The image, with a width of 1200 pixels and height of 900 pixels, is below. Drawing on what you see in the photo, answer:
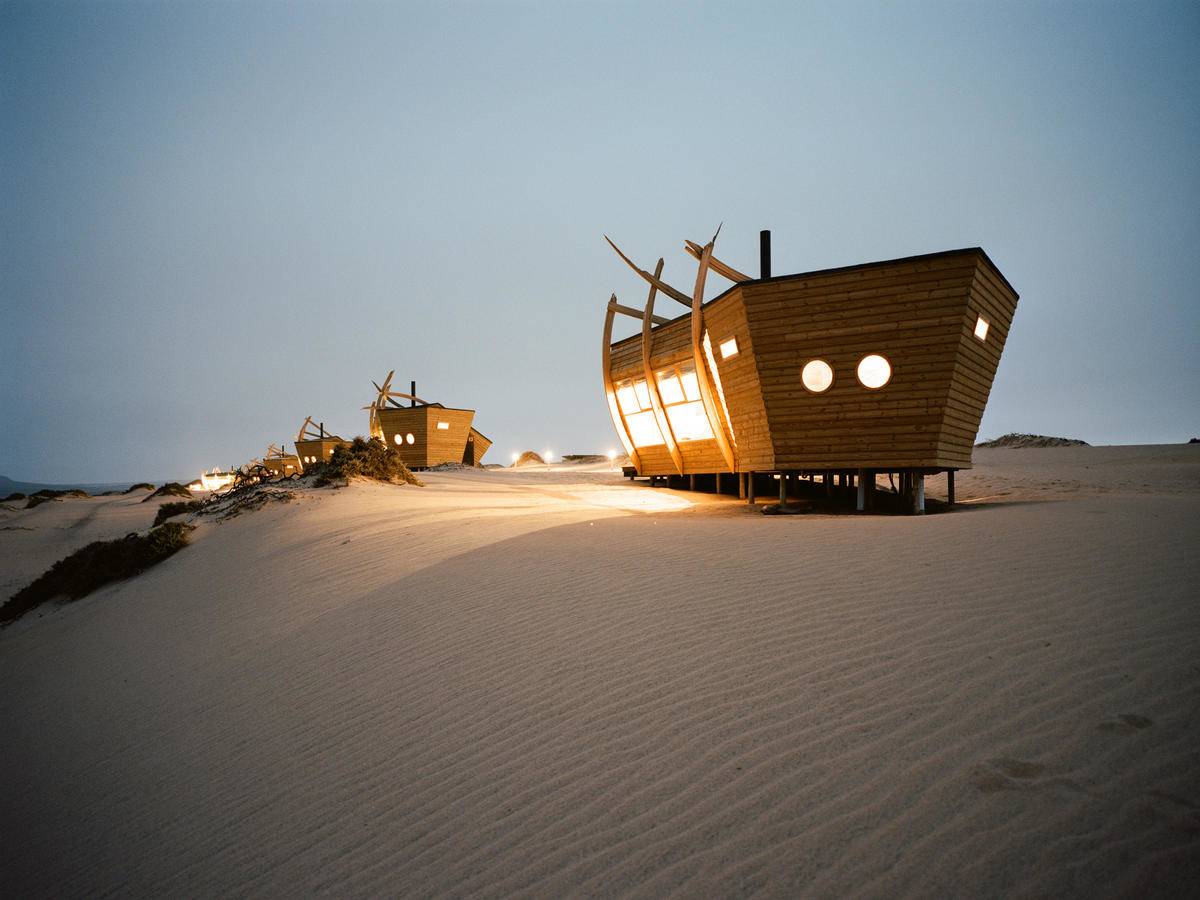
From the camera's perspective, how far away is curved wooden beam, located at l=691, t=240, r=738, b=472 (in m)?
15.4

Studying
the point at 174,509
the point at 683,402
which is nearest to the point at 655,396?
the point at 683,402

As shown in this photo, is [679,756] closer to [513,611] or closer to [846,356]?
[513,611]

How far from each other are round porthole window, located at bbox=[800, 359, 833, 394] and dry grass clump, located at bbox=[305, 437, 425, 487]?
11.2 metres

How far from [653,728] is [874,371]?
10.6 metres

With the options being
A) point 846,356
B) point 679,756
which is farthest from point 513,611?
point 846,356

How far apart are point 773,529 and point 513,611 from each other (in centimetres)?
480

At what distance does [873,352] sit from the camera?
11.8 metres

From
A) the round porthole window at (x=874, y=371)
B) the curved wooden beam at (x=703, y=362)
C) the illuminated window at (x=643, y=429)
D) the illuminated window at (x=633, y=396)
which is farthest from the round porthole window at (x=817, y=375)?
the illuminated window at (x=643, y=429)

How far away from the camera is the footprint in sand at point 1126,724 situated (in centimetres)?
279

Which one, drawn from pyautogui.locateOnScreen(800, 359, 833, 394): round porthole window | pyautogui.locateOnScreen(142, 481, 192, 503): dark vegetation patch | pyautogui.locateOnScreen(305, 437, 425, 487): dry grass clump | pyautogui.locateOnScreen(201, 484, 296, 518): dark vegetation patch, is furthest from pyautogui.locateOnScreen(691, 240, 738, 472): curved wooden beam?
pyautogui.locateOnScreen(142, 481, 192, 503): dark vegetation patch

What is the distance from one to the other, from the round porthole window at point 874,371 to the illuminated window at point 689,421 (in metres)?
4.94

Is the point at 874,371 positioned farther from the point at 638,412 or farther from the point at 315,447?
the point at 315,447

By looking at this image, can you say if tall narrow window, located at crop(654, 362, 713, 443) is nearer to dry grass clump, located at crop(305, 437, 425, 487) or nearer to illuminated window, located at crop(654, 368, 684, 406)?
illuminated window, located at crop(654, 368, 684, 406)

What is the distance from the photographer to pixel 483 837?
271 centimetres
